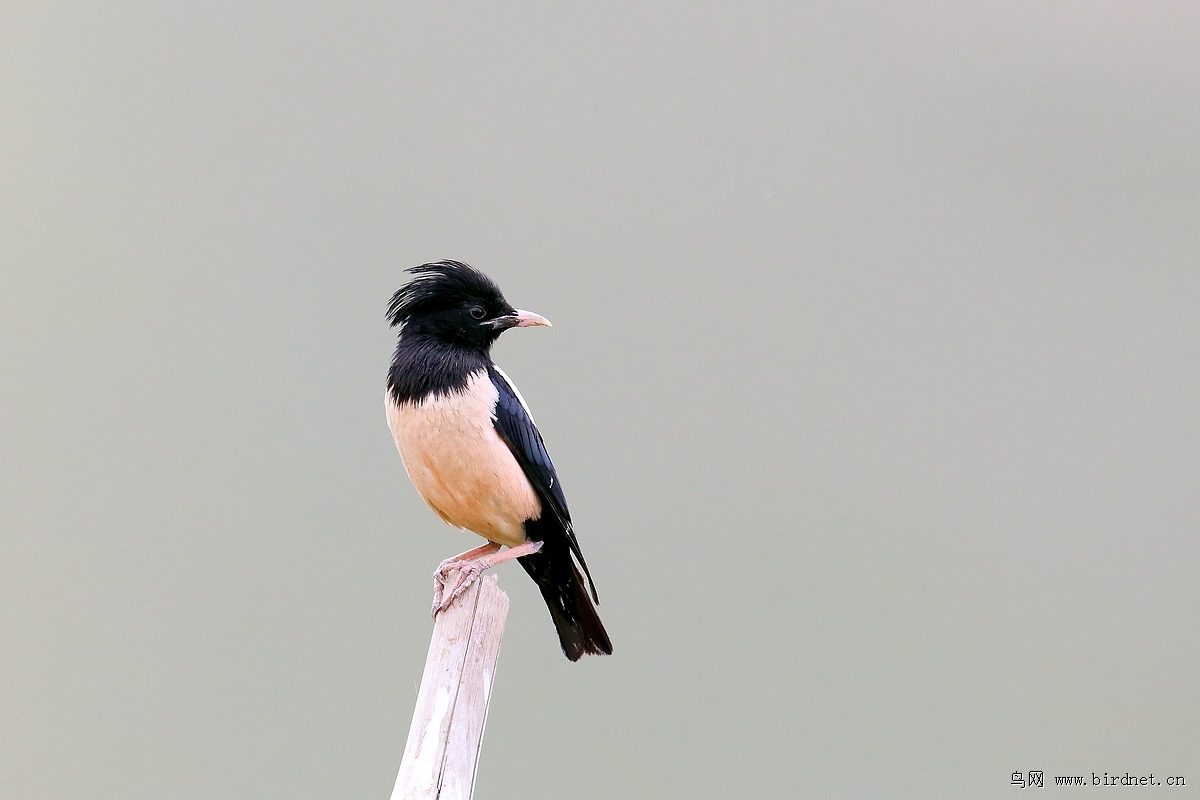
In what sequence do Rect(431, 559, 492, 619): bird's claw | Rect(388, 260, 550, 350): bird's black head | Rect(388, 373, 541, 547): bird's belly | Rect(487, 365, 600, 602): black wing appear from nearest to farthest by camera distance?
1. Rect(431, 559, 492, 619): bird's claw
2. Rect(388, 373, 541, 547): bird's belly
3. Rect(487, 365, 600, 602): black wing
4. Rect(388, 260, 550, 350): bird's black head

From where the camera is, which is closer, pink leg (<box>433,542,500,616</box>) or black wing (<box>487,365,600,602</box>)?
pink leg (<box>433,542,500,616</box>)

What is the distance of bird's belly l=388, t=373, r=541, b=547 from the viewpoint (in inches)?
136

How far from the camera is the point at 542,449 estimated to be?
3.75 meters

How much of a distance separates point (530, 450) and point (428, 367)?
498mm

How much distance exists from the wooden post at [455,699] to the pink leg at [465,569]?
1.1 inches

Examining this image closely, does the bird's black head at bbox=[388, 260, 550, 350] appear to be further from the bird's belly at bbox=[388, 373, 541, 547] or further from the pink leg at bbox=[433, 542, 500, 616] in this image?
the pink leg at bbox=[433, 542, 500, 616]

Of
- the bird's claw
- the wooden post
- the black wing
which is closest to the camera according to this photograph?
the wooden post

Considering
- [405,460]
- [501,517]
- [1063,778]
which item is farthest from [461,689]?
[1063,778]

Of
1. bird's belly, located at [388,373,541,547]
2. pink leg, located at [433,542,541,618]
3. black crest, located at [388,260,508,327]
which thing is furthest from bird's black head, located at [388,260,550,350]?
pink leg, located at [433,542,541,618]

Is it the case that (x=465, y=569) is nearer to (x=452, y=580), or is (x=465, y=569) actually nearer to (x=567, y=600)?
(x=452, y=580)

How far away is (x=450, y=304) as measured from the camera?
3766 millimetres

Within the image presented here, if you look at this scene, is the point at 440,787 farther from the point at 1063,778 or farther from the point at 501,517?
the point at 1063,778

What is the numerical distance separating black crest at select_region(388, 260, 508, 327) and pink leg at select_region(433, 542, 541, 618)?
98 cm

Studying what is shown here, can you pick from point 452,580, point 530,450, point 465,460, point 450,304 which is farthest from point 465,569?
point 450,304
